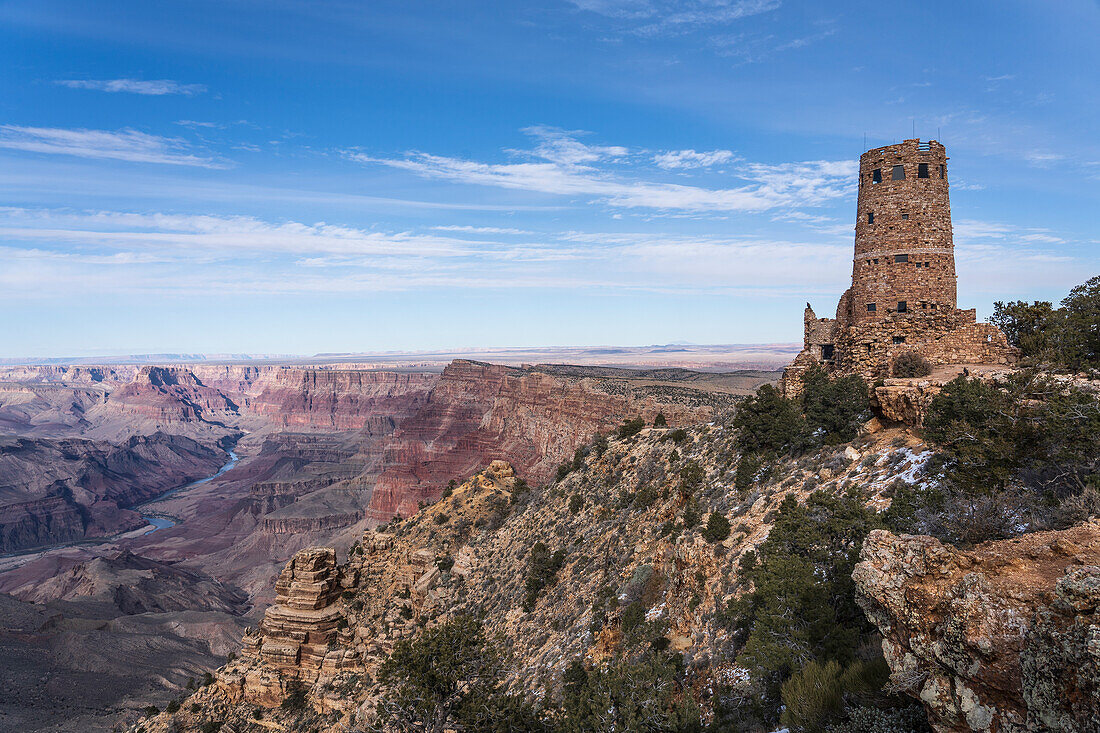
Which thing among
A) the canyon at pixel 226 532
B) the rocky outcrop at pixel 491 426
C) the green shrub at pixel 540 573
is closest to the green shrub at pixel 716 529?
the green shrub at pixel 540 573

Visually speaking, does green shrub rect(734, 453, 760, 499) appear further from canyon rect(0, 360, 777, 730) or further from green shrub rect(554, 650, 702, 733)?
canyon rect(0, 360, 777, 730)

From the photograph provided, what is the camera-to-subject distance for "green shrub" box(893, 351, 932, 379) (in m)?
21.3

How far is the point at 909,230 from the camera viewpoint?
22.2 metres

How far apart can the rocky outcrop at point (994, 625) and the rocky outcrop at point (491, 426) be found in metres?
56.5

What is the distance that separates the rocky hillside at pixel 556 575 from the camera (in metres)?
Result: 19.2

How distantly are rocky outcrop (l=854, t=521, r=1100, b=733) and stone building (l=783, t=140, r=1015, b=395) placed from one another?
16.2m

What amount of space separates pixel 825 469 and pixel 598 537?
15597mm

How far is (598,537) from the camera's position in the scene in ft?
106

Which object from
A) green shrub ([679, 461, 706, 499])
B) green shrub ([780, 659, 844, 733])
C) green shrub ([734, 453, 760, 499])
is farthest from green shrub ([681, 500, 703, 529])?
green shrub ([780, 659, 844, 733])

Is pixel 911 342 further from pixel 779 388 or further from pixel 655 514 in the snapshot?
pixel 655 514

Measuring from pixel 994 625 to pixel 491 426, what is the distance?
122m

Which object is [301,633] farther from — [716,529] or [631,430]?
[716,529]

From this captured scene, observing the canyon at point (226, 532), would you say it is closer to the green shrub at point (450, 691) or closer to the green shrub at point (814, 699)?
the green shrub at point (450, 691)

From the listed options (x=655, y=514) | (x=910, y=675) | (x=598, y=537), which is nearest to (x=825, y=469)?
(x=655, y=514)
